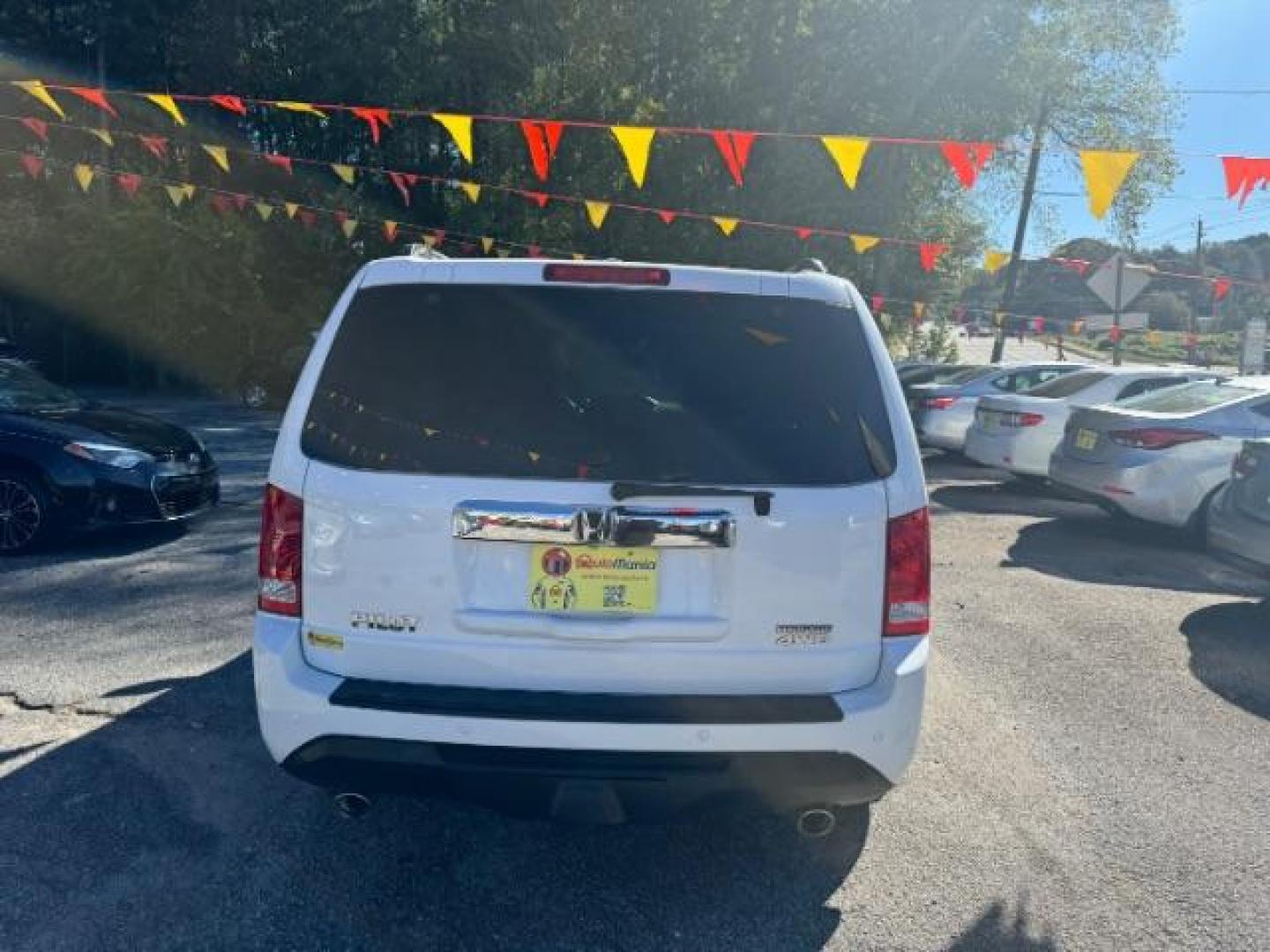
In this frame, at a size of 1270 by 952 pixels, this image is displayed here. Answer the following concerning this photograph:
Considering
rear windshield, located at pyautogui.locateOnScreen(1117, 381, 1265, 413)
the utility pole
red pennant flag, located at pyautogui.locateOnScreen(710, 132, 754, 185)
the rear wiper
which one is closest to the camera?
the rear wiper

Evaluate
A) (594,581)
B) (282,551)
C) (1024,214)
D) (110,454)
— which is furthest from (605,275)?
(1024,214)

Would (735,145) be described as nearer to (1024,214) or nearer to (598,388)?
(598,388)

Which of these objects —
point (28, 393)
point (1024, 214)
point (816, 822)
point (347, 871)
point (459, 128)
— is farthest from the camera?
point (1024, 214)

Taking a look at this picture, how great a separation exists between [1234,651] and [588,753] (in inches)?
188

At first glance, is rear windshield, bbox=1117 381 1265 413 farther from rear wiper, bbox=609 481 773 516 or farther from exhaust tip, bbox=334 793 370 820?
exhaust tip, bbox=334 793 370 820

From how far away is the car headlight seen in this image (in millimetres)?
7160

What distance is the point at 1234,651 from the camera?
5.87 metres

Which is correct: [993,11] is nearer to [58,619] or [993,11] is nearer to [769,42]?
[769,42]

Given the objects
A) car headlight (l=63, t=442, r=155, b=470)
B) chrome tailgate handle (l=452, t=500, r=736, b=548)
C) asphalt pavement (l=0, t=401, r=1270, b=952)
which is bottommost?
asphalt pavement (l=0, t=401, r=1270, b=952)

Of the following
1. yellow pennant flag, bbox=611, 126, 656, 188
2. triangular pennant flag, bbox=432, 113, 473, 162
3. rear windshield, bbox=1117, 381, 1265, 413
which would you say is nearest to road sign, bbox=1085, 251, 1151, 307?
rear windshield, bbox=1117, 381, 1265, 413

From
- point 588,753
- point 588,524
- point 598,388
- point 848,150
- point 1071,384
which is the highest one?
point 848,150

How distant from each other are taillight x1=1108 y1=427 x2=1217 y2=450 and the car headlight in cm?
763

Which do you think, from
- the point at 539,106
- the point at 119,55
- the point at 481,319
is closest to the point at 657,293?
the point at 481,319

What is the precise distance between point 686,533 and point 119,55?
2594 cm
